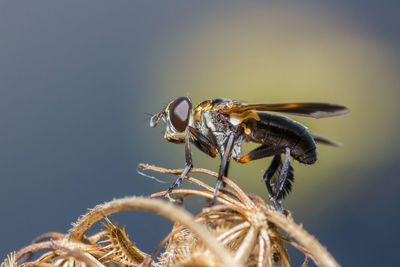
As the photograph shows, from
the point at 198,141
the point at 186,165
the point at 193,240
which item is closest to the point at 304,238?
the point at 193,240

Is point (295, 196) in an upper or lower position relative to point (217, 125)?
lower

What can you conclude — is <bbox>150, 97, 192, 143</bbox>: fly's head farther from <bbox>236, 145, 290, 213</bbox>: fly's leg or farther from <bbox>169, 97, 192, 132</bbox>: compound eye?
<bbox>236, 145, 290, 213</bbox>: fly's leg

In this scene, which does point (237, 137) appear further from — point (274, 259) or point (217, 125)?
point (274, 259)

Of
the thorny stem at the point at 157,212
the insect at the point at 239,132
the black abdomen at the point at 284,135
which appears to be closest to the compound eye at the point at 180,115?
the insect at the point at 239,132

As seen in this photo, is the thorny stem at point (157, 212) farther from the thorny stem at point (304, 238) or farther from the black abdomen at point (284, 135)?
the black abdomen at point (284, 135)

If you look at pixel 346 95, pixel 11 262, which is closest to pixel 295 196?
pixel 346 95
